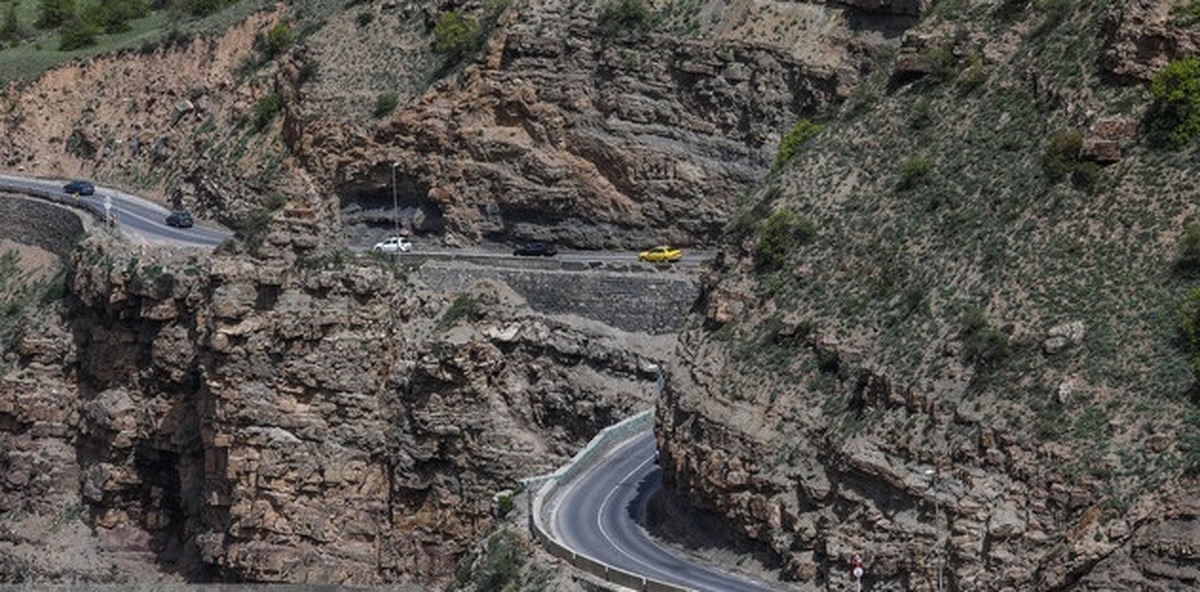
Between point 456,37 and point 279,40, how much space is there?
33.0 ft

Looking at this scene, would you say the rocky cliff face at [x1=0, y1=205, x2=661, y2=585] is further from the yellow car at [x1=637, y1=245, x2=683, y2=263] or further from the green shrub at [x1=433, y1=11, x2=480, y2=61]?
the green shrub at [x1=433, y1=11, x2=480, y2=61]

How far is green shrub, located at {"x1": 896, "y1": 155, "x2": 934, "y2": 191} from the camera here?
72.2m

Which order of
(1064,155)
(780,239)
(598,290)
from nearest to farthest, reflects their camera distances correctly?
1. (1064,155)
2. (780,239)
3. (598,290)

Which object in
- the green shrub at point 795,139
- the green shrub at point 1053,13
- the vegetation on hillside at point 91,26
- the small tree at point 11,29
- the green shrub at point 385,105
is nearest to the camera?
the green shrub at point 1053,13

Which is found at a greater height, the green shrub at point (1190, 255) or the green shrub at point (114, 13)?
the green shrub at point (1190, 255)

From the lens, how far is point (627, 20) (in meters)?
98.8

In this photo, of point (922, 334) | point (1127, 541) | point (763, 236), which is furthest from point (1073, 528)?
point (763, 236)

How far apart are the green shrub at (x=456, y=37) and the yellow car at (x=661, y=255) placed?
9.76 meters

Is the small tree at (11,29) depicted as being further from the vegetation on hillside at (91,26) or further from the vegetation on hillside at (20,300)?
the vegetation on hillside at (20,300)

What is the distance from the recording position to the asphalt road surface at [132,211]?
10162 centimetres

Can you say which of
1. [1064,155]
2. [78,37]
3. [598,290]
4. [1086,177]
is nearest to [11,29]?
[78,37]

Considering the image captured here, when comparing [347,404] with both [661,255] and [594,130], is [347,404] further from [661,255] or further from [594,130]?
[594,130]

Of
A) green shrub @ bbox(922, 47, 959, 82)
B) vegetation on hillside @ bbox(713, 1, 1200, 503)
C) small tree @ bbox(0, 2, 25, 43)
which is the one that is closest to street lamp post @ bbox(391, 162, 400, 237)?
vegetation on hillside @ bbox(713, 1, 1200, 503)

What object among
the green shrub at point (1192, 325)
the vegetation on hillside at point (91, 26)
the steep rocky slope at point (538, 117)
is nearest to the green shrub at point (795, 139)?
the steep rocky slope at point (538, 117)
